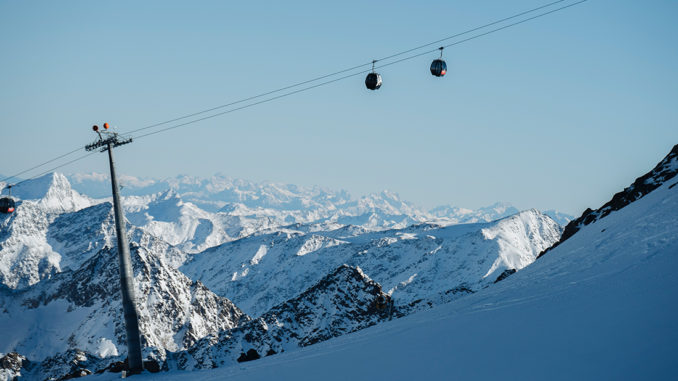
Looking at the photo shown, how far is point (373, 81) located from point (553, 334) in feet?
79.9

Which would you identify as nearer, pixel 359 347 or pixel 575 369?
pixel 575 369

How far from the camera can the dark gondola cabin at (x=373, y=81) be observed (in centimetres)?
3869

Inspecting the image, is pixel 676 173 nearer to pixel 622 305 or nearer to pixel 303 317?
pixel 622 305

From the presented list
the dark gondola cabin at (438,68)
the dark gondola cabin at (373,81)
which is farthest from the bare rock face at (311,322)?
the dark gondola cabin at (438,68)

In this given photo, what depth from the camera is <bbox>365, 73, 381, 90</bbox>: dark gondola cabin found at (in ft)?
127

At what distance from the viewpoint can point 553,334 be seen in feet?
56.3

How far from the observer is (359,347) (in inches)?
901

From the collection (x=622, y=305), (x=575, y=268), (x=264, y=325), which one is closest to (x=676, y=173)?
(x=575, y=268)

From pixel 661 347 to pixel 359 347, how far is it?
11267 millimetres

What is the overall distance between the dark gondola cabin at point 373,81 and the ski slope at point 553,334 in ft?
51.7

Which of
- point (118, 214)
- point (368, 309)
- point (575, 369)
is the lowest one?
point (368, 309)

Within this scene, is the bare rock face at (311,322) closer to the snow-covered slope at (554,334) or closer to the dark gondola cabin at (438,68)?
the dark gondola cabin at (438,68)

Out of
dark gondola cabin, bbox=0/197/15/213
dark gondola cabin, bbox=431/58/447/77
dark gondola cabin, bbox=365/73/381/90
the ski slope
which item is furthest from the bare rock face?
the ski slope

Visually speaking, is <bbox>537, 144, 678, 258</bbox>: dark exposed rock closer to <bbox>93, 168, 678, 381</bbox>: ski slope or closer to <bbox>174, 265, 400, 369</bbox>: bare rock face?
<bbox>93, 168, 678, 381</bbox>: ski slope
